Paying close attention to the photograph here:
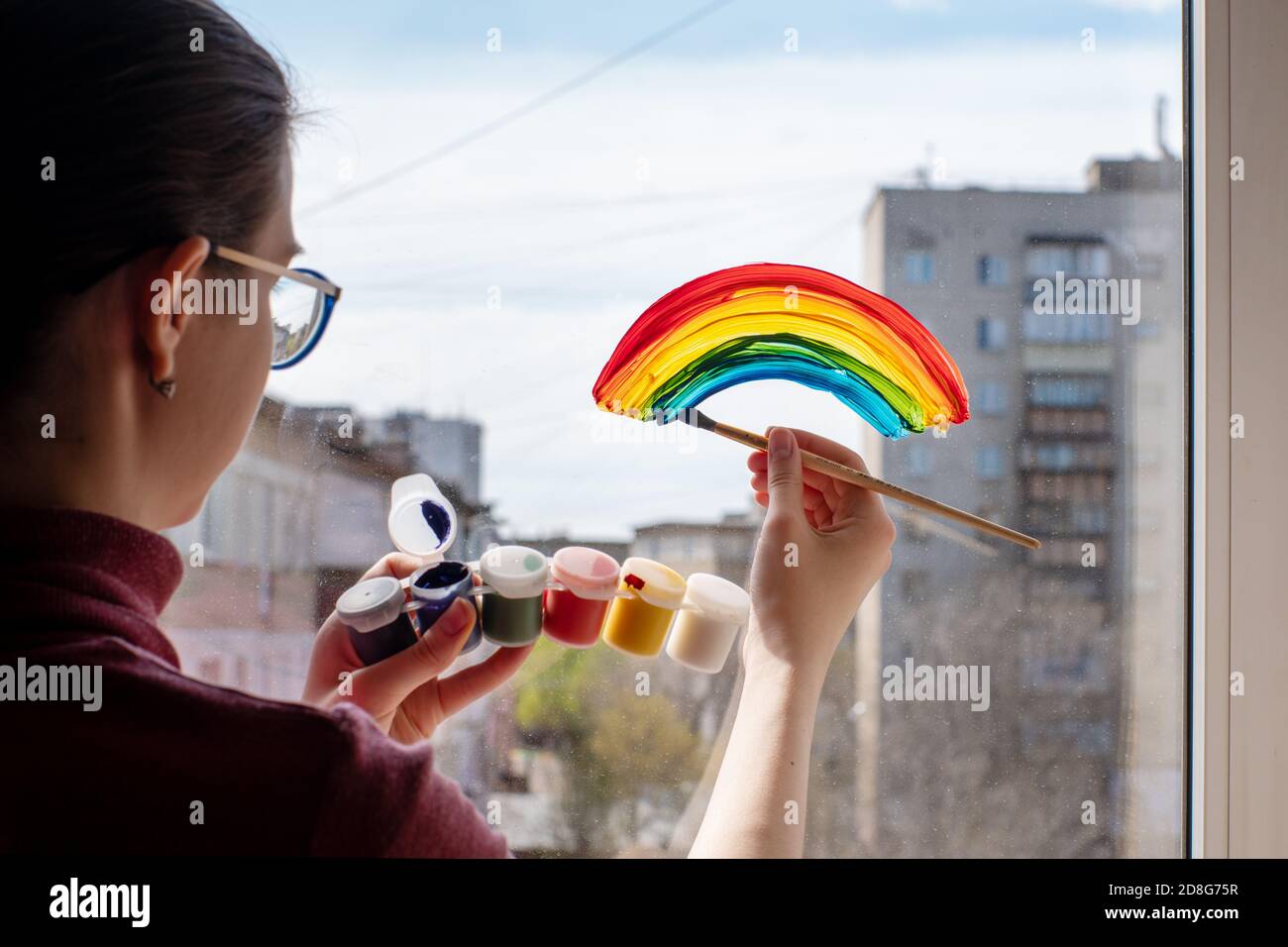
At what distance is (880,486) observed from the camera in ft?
2.81

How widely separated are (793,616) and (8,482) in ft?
2.00

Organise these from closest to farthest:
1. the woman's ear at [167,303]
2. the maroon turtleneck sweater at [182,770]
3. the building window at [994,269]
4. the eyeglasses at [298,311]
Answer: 1. the maroon turtleneck sweater at [182,770]
2. the woman's ear at [167,303]
3. the eyeglasses at [298,311]
4. the building window at [994,269]

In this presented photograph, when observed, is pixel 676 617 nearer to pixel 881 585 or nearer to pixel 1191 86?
pixel 881 585

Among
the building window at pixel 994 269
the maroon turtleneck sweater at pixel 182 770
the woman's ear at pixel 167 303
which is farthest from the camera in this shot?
the building window at pixel 994 269

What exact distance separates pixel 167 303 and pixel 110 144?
0.12 metres

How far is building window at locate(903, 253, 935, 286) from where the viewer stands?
0.91m

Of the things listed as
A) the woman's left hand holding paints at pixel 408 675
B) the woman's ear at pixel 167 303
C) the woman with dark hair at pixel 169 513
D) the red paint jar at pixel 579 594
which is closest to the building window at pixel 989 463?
the woman with dark hair at pixel 169 513

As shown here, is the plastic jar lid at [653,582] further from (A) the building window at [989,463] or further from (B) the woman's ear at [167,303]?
(B) the woman's ear at [167,303]

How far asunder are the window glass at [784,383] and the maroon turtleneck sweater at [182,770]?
30 cm

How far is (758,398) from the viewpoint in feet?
2.97

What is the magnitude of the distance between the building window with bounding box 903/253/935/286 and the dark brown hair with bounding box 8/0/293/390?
0.58 m

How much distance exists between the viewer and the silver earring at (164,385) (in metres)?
0.71

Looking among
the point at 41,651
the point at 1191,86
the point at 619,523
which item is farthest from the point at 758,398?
the point at 41,651

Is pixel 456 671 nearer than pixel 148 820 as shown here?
No
